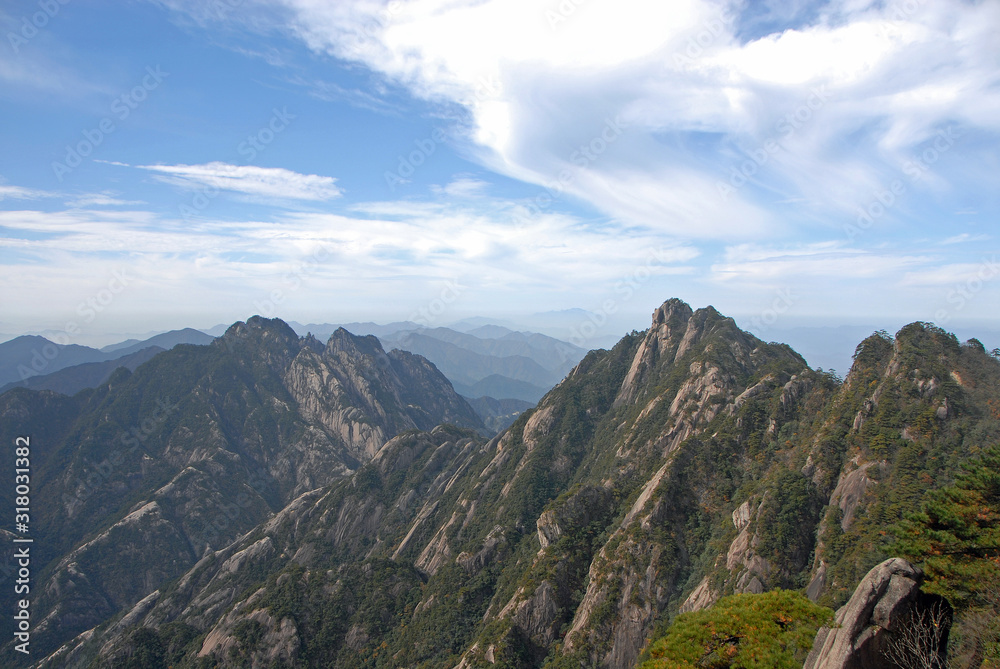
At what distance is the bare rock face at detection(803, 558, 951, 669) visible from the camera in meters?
22.6

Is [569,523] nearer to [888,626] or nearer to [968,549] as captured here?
[968,549]

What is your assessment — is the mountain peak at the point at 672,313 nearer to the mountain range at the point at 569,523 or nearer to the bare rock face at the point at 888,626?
the mountain range at the point at 569,523

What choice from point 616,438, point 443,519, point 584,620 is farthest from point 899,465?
point 443,519

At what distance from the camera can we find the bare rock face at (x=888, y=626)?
888 inches

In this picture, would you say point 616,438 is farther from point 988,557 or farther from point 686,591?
point 988,557

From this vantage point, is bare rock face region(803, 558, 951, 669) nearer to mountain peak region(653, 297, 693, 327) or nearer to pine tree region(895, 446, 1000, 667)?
pine tree region(895, 446, 1000, 667)

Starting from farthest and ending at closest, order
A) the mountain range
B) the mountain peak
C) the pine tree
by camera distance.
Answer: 1. the mountain peak
2. the mountain range
3. the pine tree

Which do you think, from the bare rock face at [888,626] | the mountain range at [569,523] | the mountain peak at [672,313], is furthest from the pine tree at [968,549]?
the mountain peak at [672,313]

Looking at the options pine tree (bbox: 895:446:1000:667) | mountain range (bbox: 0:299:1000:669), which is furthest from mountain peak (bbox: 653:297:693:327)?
pine tree (bbox: 895:446:1000:667)

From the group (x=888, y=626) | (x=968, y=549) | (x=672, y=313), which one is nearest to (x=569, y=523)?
(x=968, y=549)

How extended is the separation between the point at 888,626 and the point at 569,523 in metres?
61.6

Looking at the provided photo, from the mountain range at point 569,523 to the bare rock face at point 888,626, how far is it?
36.7ft

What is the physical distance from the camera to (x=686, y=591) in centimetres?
6134

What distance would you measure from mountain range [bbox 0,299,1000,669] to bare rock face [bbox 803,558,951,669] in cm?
1118
